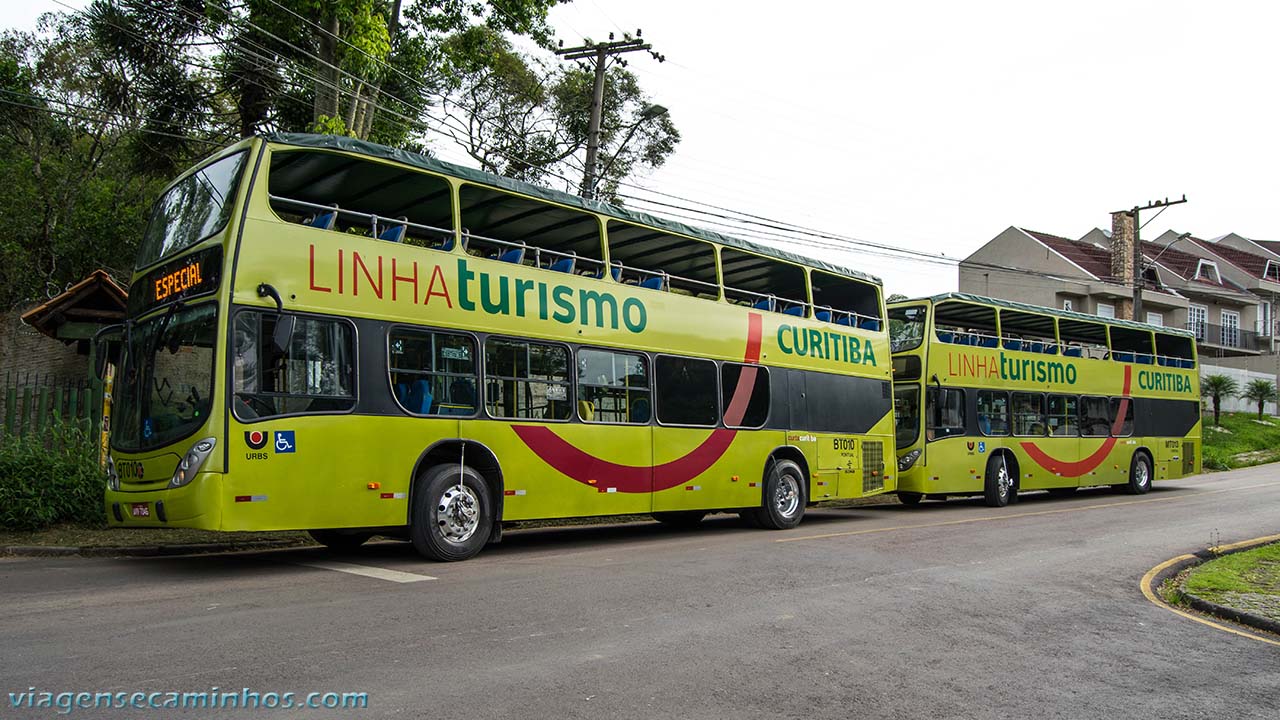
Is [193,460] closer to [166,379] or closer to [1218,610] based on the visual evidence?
[166,379]

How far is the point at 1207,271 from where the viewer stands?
Result: 5994 cm

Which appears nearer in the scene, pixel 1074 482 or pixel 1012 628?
pixel 1012 628

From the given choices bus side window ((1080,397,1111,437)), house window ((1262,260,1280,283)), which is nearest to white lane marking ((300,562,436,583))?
bus side window ((1080,397,1111,437))

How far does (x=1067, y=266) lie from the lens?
4966cm

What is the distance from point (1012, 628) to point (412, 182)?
7407 millimetres

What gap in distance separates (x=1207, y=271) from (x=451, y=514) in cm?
6310

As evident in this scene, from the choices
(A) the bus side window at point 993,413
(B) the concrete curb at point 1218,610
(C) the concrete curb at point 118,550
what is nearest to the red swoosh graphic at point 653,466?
(C) the concrete curb at point 118,550

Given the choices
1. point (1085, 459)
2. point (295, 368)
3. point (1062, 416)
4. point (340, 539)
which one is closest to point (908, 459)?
point (1062, 416)

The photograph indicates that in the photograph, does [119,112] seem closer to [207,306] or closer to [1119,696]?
[207,306]

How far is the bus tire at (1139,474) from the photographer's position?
77.4ft

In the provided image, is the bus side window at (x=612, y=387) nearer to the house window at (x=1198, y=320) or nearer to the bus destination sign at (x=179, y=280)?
the bus destination sign at (x=179, y=280)

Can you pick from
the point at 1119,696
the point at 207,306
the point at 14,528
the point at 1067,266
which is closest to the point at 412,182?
the point at 207,306

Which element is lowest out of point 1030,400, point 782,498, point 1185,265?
point 782,498

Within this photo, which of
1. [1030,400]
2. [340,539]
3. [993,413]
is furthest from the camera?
[1030,400]
